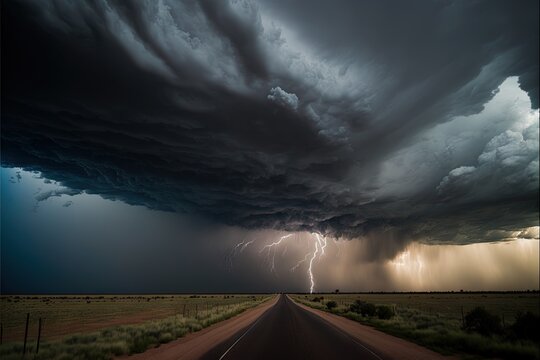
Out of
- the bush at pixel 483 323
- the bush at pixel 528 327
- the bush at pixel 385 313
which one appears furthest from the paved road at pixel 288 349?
the bush at pixel 385 313

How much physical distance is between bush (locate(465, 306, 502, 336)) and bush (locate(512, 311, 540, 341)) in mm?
1739

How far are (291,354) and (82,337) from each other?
1215 centimetres

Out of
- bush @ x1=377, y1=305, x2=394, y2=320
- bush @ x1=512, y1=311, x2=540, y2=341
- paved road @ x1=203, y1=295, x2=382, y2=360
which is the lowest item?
bush @ x1=377, y1=305, x2=394, y2=320

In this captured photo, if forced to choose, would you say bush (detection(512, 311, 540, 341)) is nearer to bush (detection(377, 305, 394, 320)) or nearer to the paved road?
the paved road

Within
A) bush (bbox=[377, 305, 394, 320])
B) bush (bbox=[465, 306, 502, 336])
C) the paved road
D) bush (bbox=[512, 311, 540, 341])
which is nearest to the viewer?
the paved road

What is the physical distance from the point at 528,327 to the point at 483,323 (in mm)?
3589

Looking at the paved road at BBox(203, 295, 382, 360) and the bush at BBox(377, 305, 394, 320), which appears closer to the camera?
the paved road at BBox(203, 295, 382, 360)

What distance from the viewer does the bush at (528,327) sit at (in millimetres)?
14453

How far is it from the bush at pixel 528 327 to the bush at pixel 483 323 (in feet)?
5.70

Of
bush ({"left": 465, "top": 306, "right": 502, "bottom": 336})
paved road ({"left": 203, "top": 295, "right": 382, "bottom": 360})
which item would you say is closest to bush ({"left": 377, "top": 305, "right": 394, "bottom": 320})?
bush ({"left": 465, "top": 306, "right": 502, "bottom": 336})

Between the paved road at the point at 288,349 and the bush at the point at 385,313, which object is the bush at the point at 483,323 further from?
the bush at the point at 385,313

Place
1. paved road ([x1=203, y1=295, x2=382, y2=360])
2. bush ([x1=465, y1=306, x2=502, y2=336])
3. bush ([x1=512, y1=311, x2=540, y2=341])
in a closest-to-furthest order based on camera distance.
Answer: paved road ([x1=203, y1=295, x2=382, y2=360]) < bush ([x1=512, y1=311, x2=540, y2=341]) < bush ([x1=465, y1=306, x2=502, y2=336])

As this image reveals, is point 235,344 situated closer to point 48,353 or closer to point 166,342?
point 166,342

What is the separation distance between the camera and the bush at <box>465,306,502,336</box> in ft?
56.9
